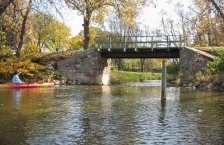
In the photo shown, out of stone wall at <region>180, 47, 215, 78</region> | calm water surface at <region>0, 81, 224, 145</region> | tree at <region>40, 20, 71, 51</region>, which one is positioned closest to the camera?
calm water surface at <region>0, 81, 224, 145</region>

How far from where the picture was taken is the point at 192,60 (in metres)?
28.0

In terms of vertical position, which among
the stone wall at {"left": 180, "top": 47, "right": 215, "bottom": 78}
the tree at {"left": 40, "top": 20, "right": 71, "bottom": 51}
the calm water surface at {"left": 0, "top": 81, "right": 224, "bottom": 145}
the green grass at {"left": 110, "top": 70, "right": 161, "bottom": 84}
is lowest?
the calm water surface at {"left": 0, "top": 81, "right": 224, "bottom": 145}

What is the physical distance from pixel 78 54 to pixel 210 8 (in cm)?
1471

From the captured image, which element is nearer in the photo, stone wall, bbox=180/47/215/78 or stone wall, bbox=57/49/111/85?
stone wall, bbox=180/47/215/78

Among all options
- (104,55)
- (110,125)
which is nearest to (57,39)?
(104,55)

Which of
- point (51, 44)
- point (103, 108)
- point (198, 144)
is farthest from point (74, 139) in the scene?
point (51, 44)

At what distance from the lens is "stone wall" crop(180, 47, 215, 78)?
2692 centimetres

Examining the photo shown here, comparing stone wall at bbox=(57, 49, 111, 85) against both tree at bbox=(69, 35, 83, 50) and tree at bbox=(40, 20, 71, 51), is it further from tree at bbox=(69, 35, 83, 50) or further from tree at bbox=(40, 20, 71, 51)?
tree at bbox=(69, 35, 83, 50)

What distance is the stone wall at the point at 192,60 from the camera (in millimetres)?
26922

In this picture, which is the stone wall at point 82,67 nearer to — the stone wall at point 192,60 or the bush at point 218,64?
the stone wall at point 192,60

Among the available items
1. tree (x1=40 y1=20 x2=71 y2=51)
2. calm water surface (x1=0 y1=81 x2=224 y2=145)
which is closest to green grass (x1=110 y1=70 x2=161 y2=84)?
tree (x1=40 y1=20 x2=71 y2=51)

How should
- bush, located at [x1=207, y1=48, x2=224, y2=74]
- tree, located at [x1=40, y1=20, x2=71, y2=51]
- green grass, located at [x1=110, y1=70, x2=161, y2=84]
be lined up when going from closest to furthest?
1. bush, located at [x1=207, y1=48, x2=224, y2=74]
2. green grass, located at [x1=110, y1=70, x2=161, y2=84]
3. tree, located at [x1=40, y1=20, x2=71, y2=51]

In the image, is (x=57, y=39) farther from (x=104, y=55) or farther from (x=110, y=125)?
(x=110, y=125)

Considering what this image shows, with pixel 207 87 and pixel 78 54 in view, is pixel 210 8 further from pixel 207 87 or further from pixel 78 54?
pixel 78 54
